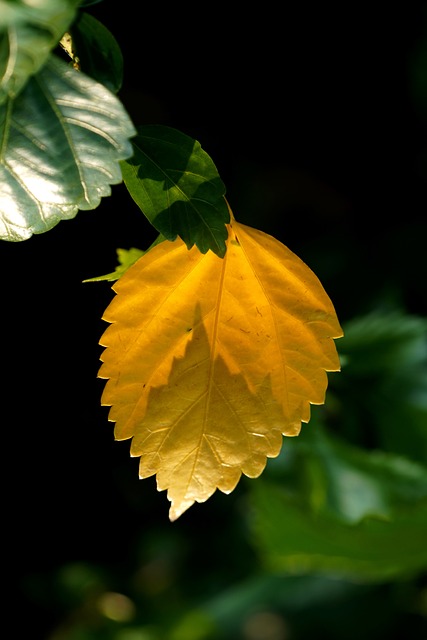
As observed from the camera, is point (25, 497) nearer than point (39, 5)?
No

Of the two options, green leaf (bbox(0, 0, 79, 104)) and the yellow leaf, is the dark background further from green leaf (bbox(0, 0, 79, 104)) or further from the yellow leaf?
green leaf (bbox(0, 0, 79, 104))

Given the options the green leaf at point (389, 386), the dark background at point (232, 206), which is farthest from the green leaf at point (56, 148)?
the dark background at point (232, 206)

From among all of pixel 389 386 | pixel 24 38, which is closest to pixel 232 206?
pixel 389 386

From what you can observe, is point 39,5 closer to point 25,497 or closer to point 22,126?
point 22,126

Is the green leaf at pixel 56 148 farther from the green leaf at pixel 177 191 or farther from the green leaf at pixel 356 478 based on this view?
the green leaf at pixel 356 478

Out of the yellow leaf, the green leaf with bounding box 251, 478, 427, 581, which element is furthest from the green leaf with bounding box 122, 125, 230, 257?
the green leaf with bounding box 251, 478, 427, 581

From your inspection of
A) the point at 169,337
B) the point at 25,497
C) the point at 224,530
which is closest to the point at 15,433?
the point at 25,497

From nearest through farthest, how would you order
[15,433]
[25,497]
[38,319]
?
[38,319]
[15,433]
[25,497]
